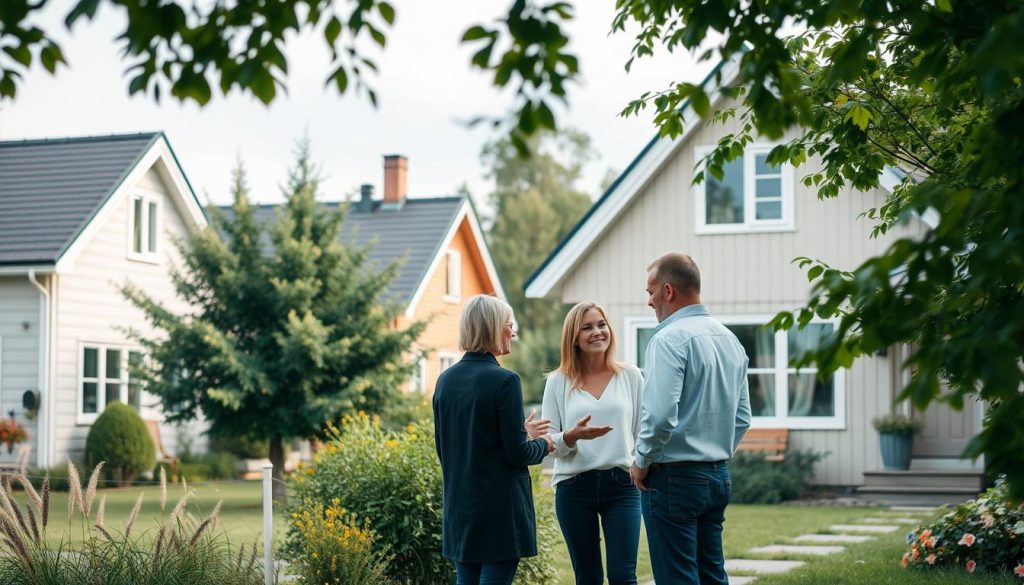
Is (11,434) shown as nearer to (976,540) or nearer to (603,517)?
(976,540)

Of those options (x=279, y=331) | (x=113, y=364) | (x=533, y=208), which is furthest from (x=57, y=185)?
(x=533, y=208)

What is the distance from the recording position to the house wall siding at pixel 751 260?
1767cm

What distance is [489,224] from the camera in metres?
55.8

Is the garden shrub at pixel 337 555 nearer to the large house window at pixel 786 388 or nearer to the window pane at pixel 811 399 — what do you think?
the large house window at pixel 786 388

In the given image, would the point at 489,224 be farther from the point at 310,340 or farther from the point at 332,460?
the point at 332,460

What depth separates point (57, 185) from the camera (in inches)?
891

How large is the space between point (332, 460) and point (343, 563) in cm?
134

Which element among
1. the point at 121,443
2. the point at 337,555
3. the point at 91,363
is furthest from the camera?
the point at 91,363

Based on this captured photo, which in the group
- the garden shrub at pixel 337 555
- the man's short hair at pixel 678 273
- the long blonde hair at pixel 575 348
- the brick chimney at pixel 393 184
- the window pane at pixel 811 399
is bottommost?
the garden shrub at pixel 337 555

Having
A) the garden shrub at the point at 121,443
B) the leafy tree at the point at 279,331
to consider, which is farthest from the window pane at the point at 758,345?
the garden shrub at the point at 121,443

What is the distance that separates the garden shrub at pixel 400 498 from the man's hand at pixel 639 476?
2382mm

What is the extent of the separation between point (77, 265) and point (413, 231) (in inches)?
383

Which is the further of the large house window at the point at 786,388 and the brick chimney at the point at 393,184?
the brick chimney at the point at 393,184

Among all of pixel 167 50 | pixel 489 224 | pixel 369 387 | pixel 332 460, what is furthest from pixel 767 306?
pixel 489 224
